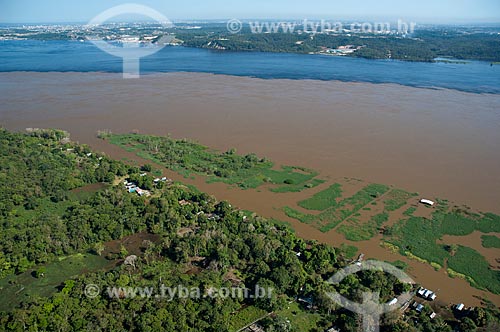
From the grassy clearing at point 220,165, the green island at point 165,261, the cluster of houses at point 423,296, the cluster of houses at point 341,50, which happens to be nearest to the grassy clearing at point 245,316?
the green island at point 165,261

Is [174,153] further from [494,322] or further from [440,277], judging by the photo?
[494,322]

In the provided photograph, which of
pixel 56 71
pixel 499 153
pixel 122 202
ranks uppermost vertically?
pixel 56 71

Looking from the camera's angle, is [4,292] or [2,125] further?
[2,125]

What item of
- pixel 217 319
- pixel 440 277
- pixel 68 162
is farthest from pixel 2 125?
pixel 440 277

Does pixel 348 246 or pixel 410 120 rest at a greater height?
pixel 410 120

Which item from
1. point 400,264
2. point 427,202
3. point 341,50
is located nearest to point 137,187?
point 400,264

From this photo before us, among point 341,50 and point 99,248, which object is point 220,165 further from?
point 341,50

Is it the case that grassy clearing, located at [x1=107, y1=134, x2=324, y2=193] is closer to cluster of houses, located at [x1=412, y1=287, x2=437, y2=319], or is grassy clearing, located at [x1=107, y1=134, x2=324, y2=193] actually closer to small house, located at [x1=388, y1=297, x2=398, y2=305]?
cluster of houses, located at [x1=412, y1=287, x2=437, y2=319]
